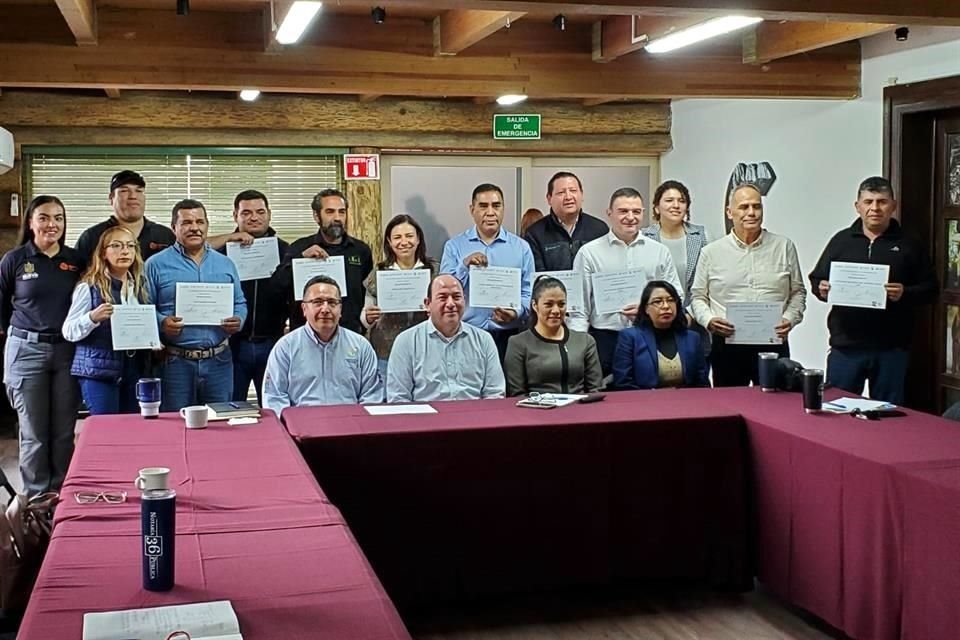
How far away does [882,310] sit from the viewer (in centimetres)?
502

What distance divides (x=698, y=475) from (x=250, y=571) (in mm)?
2212

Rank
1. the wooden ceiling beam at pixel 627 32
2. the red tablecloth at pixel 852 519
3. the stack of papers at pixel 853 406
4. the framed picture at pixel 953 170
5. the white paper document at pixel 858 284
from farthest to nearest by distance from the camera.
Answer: the framed picture at pixel 953 170
the wooden ceiling beam at pixel 627 32
the white paper document at pixel 858 284
the stack of papers at pixel 853 406
the red tablecloth at pixel 852 519

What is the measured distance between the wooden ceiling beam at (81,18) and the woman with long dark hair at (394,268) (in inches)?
66.3

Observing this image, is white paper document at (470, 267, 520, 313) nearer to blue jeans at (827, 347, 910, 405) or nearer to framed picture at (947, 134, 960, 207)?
blue jeans at (827, 347, 910, 405)

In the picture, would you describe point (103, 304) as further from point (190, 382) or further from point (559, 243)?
point (559, 243)

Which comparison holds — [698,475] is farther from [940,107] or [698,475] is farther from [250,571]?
[940,107]

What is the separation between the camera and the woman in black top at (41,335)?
16.0ft

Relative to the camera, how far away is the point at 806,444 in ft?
11.6

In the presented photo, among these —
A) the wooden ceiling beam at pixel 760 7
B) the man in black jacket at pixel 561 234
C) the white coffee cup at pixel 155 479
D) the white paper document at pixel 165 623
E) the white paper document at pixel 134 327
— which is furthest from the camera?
the man in black jacket at pixel 561 234

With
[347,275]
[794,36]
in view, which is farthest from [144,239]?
[794,36]

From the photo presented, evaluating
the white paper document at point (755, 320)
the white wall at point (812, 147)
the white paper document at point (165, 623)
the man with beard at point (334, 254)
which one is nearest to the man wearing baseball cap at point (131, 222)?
the man with beard at point (334, 254)

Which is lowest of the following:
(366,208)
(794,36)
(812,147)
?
(366,208)

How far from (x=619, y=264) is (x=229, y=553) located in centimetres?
327

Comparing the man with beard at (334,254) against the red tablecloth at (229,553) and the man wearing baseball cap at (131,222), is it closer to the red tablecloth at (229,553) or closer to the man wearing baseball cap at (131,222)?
the man wearing baseball cap at (131,222)
